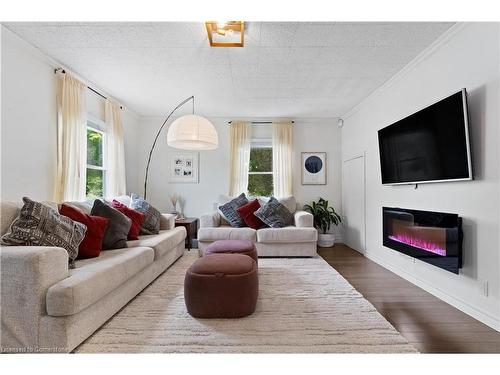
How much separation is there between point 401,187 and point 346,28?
1.93 metres

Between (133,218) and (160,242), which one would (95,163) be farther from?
(160,242)

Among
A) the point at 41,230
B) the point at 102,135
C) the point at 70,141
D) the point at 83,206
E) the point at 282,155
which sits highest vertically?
the point at 102,135

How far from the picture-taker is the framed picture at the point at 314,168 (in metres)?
5.61

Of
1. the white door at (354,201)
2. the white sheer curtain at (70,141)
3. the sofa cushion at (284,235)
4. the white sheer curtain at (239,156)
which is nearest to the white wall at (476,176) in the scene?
the white door at (354,201)

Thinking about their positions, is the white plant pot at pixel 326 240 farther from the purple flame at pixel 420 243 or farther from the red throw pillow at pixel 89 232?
the red throw pillow at pixel 89 232

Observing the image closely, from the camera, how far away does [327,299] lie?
2566 millimetres

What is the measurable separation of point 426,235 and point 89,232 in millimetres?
3191

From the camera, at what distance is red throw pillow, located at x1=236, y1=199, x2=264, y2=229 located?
4.51 meters

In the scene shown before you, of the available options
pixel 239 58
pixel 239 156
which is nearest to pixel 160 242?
pixel 239 58

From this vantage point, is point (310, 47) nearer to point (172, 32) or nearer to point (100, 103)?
point (172, 32)

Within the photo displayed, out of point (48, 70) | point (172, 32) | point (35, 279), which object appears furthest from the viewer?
point (48, 70)

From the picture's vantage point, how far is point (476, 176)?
7.39 feet

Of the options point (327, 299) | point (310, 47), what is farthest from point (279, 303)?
point (310, 47)

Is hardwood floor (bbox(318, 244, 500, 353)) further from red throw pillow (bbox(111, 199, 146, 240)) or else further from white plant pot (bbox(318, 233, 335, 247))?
red throw pillow (bbox(111, 199, 146, 240))
